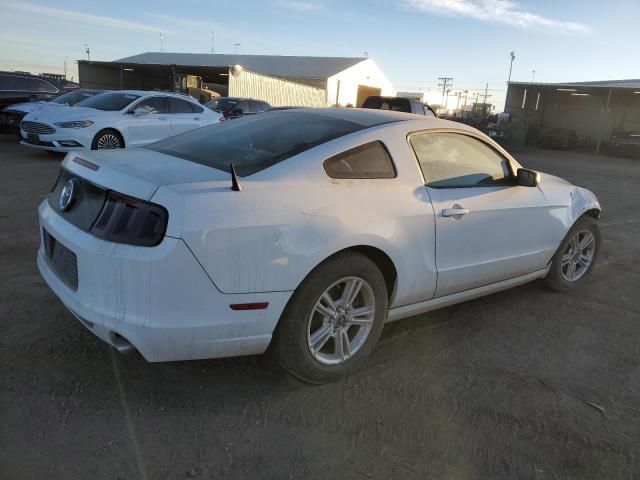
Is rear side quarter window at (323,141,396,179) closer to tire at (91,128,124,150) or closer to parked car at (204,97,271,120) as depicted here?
tire at (91,128,124,150)

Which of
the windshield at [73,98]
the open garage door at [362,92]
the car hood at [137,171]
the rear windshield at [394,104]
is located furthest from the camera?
the open garage door at [362,92]

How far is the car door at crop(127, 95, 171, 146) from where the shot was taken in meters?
11.1

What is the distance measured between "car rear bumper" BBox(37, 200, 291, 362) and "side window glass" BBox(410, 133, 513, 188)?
1.37m

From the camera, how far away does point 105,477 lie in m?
2.27

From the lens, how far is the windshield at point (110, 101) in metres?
11.1

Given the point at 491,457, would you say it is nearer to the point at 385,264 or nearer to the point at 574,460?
the point at 574,460

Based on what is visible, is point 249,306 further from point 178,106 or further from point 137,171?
point 178,106

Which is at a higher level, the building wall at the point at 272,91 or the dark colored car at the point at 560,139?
the building wall at the point at 272,91

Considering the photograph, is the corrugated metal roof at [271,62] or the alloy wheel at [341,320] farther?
the corrugated metal roof at [271,62]

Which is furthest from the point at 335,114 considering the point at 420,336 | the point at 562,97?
the point at 562,97

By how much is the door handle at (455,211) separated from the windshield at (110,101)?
9.43 m

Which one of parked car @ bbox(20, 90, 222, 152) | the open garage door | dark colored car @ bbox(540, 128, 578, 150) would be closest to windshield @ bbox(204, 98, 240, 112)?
parked car @ bbox(20, 90, 222, 152)

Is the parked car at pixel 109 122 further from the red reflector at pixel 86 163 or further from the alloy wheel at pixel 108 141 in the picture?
the red reflector at pixel 86 163

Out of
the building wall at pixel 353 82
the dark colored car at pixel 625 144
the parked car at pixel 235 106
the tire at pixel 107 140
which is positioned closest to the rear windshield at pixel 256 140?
the tire at pixel 107 140
